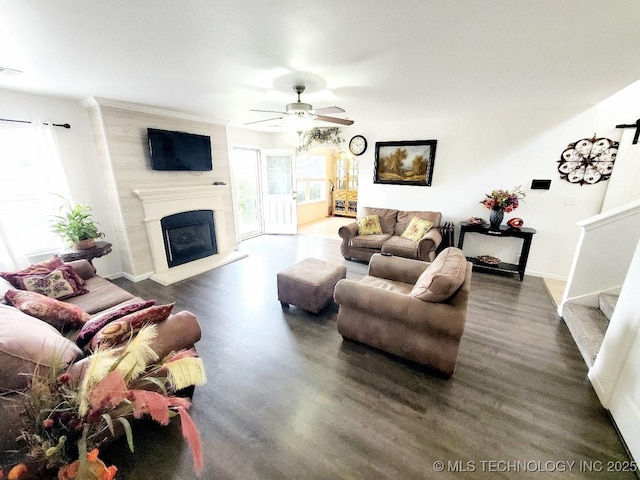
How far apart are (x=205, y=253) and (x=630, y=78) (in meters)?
5.76

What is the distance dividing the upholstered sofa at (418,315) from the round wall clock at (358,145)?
3.37 metres

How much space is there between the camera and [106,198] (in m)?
3.68

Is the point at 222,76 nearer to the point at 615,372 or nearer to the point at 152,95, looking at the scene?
the point at 152,95

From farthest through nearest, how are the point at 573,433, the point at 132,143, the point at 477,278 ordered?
the point at 477,278 → the point at 132,143 → the point at 573,433

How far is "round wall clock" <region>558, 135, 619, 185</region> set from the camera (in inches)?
134

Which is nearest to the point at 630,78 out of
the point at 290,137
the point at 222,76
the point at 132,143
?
the point at 222,76

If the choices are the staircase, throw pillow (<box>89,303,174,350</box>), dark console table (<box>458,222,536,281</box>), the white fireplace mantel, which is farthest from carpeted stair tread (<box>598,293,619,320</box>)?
the white fireplace mantel

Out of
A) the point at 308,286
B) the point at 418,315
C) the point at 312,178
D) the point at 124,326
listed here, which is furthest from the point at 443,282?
the point at 312,178

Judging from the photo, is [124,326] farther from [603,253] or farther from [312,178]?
[312,178]

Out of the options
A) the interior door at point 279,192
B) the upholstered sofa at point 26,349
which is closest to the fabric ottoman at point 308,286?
the upholstered sofa at point 26,349

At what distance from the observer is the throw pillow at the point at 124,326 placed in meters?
1.40

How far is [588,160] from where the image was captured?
3.51m

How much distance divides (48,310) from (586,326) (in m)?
4.48

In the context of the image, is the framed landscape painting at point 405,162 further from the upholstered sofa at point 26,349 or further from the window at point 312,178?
the upholstered sofa at point 26,349
